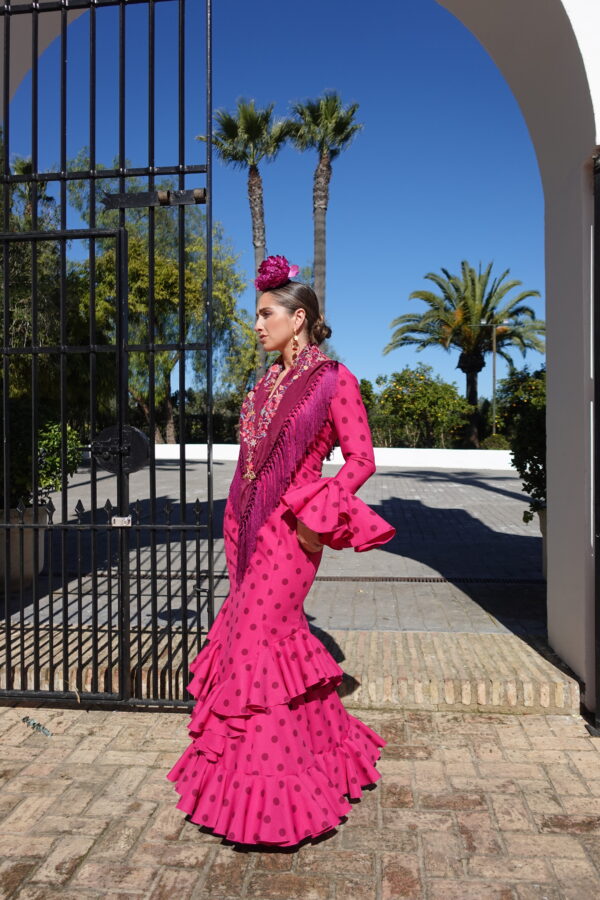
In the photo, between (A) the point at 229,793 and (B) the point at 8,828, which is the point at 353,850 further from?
(B) the point at 8,828

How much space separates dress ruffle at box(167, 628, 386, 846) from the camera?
2434mm

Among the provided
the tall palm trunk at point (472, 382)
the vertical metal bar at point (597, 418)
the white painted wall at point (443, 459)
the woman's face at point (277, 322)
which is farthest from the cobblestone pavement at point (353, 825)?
the tall palm trunk at point (472, 382)

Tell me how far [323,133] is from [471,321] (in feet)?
31.0

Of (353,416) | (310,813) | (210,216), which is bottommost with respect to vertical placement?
(310,813)

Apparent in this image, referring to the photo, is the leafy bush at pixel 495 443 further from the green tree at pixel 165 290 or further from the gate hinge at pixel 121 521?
the gate hinge at pixel 121 521

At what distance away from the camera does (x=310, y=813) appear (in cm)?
245

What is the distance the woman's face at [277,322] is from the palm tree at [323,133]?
21.0 metres

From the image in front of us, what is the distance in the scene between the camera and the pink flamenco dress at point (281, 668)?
2.47 meters

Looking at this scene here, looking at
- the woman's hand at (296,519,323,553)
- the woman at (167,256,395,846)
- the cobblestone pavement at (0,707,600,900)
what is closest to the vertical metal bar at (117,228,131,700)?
the cobblestone pavement at (0,707,600,900)

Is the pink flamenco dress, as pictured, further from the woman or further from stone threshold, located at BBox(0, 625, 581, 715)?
stone threshold, located at BBox(0, 625, 581, 715)

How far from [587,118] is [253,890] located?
3.60m

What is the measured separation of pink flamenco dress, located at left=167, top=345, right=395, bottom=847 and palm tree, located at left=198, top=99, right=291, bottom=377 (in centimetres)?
2217

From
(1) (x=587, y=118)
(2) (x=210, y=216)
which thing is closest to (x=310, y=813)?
(2) (x=210, y=216)

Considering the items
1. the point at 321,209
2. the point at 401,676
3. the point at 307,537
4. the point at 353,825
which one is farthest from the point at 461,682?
the point at 321,209
